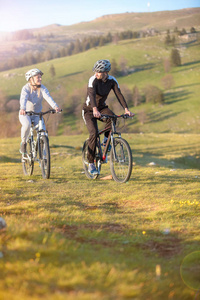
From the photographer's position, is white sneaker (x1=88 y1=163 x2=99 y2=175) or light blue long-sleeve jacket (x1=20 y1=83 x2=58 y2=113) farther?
white sneaker (x1=88 y1=163 x2=99 y2=175)

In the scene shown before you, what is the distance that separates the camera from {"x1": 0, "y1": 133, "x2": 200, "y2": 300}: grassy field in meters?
3.22

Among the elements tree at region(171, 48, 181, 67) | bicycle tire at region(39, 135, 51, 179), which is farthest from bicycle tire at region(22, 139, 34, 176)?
tree at region(171, 48, 181, 67)

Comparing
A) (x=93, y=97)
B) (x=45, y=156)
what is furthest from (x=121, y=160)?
(x=45, y=156)

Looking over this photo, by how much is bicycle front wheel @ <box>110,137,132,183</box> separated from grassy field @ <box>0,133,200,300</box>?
0.44m

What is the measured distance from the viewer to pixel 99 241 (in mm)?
4699

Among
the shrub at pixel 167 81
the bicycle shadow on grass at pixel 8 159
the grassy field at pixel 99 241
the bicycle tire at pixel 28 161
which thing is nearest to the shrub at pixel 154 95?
the shrub at pixel 167 81

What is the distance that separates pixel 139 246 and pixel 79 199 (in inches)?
126

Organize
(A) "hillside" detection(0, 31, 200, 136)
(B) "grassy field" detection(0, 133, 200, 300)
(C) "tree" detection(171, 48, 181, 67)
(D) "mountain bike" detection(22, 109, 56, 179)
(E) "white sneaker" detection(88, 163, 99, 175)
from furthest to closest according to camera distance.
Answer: (C) "tree" detection(171, 48, 181, 67) < (A) "hillside" detection(0, 31, 200, 136) < (E) "white sneaker" detection(88, 163, 99, 175) < (D) "mountain bike" detection(22, 109, 56, 179) < (B) "grassy field" detection(0, 133, 200, 300)

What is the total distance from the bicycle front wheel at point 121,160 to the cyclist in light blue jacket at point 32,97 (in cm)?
219

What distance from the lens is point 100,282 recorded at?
3283mm

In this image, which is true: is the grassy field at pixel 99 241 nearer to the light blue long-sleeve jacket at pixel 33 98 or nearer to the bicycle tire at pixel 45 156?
the bicycle tire at pixel 45 156

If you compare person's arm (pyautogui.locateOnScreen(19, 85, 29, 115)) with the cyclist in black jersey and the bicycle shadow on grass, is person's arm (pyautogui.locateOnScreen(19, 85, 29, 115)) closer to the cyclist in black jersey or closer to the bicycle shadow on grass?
the cyclist in black jersey

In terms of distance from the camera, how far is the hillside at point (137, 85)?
107 meters

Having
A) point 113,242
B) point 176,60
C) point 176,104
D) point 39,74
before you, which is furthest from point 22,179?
point 176,60
